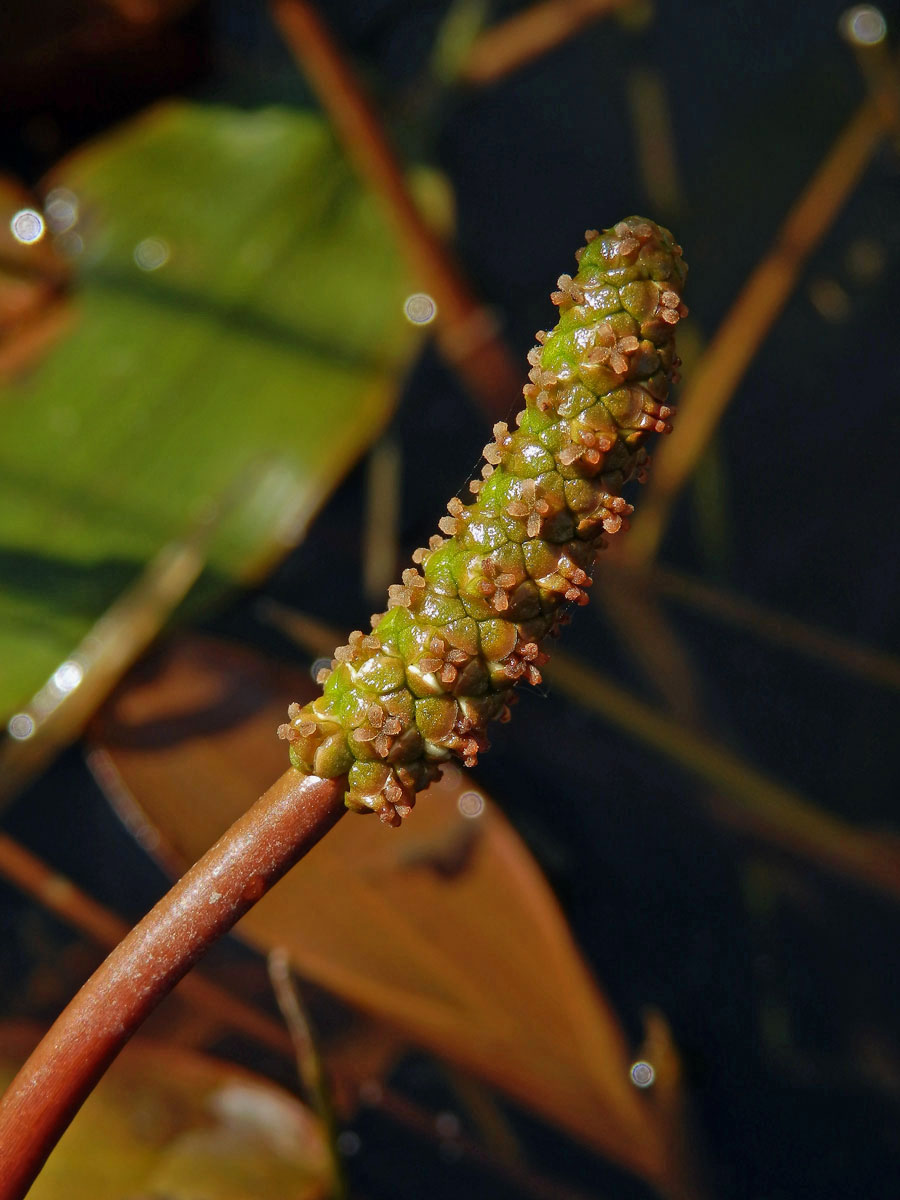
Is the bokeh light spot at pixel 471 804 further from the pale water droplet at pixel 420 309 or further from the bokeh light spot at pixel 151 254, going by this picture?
the bokeh light spot at pixel 151 254

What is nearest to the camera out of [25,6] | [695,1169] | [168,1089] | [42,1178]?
[42,1178]

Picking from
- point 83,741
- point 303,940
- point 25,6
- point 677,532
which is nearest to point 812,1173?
point 303,940

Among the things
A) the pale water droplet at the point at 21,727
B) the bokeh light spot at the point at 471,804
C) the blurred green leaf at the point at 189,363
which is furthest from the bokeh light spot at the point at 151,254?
the bokeh light spot at the point at 471,804

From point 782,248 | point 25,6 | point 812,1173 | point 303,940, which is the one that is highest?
point 25,6

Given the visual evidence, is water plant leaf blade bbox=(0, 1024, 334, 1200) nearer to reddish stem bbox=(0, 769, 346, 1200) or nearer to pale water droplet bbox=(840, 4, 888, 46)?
reddish stem bbox=(0, 769, 346, 1200)

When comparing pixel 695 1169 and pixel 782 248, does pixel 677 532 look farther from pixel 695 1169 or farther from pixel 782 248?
pixel 695 1169
